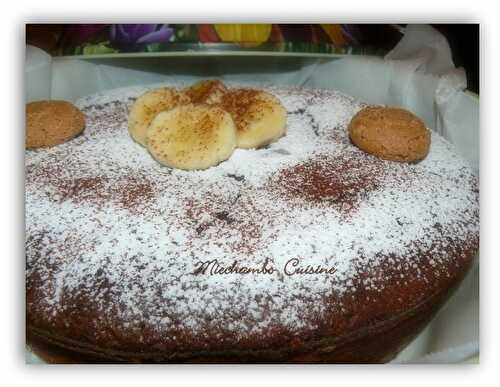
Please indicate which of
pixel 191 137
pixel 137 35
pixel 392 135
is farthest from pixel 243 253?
pixel 137 35

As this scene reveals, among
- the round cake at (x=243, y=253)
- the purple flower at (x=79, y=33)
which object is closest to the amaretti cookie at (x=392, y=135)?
the round cake at (x=243, y=253)

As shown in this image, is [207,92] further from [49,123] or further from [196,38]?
[49,123]

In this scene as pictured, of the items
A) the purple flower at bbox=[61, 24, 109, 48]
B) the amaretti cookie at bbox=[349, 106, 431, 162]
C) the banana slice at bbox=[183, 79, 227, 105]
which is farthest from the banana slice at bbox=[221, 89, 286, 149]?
the purple flower at bbox=[61, 24, 109, 48]

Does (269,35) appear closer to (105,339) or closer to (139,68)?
(139,68)

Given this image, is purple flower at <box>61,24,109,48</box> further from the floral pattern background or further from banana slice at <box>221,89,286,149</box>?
banana slice at <box>221,89,286,149</box>

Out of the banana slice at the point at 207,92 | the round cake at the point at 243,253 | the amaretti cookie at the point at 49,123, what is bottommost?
the round cake at the point at 243,253

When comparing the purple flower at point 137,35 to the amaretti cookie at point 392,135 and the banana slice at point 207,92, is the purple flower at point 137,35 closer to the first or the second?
the banana slice at point 207,92

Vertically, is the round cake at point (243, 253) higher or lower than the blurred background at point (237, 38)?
lower
